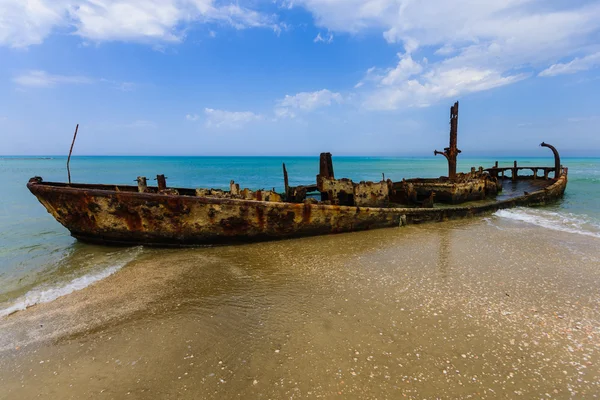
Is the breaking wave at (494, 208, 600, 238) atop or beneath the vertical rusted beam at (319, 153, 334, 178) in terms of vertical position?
beneath

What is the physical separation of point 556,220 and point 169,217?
33.6 ft

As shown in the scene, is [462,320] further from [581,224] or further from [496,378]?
[581,224]

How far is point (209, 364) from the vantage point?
8.75 ft

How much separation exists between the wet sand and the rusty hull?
2.98 ft

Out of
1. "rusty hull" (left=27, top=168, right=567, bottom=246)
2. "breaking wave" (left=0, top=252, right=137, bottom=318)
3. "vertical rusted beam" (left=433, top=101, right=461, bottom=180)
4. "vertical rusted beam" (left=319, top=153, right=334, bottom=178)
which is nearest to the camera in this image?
"breaking wave" (left=0, top=252, right=137, bottom=318)

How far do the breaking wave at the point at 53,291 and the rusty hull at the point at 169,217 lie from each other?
1.05 metres

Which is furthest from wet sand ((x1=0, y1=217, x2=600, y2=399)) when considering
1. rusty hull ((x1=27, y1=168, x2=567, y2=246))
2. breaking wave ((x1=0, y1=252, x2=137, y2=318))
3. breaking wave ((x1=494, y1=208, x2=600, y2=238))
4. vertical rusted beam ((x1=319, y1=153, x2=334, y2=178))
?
vertical rusted beam ((x1=319, y1=153, x2=334, y2=178))

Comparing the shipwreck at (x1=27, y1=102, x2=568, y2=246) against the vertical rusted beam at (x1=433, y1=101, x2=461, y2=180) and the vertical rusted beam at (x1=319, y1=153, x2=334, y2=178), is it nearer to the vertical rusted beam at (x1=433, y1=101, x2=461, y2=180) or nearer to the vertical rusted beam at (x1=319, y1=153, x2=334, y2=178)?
the vertical rusted beam at (x1=319, y1=153, x2=334, y2=178)

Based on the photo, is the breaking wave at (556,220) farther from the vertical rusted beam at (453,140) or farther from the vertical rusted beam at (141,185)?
the vertical rusted beam at (141,185)

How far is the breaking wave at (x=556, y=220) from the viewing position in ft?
24.4

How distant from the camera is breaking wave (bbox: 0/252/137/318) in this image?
3.95 meters

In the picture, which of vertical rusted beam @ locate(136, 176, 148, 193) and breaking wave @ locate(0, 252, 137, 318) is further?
vertical rusted beam @ locate(136, 176, 148, 193)

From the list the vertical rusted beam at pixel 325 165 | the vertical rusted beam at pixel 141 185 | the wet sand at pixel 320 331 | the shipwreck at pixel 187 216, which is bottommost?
the wet sand at pixel 320 331

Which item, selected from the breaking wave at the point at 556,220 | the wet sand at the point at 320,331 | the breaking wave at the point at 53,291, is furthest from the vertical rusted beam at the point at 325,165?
the breaking wave at the point at 53,291
